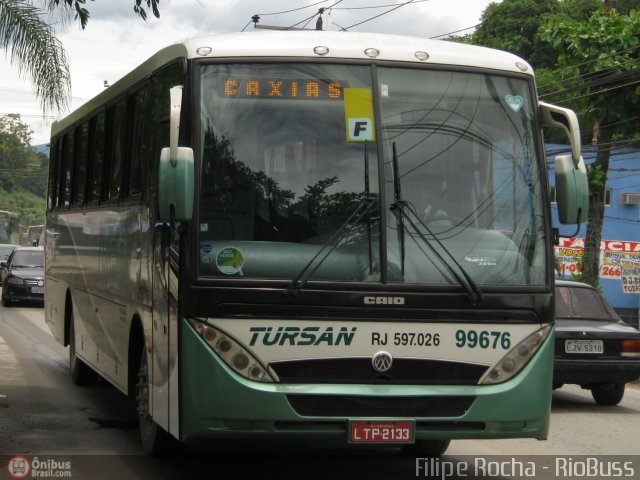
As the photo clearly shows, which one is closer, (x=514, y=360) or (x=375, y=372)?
(x=375, y=372)

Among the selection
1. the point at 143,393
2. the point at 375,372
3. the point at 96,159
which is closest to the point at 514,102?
the point at 375,372

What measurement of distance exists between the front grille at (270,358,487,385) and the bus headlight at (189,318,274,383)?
87mm

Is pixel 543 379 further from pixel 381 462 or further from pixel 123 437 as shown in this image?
pixel 123 437

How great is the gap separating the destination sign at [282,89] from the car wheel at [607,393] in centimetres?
763

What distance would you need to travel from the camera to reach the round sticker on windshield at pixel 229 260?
6848mm

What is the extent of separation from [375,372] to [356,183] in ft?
3.93

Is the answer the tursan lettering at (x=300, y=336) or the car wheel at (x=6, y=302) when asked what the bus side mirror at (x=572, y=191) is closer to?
the tursan lettering at (x=300, y=336)

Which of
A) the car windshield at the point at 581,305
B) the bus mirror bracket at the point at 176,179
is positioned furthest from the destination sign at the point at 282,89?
the car windshield at the point at 581,305

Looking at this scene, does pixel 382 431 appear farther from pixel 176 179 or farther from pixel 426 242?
pixel 176 179

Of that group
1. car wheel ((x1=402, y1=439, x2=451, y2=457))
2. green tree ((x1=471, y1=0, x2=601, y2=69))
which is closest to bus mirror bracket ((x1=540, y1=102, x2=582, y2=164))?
car wheel ((x1=402, y1=439, x2=451, y2=457))

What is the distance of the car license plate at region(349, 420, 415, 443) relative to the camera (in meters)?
6.75

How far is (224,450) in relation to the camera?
9.24 metres

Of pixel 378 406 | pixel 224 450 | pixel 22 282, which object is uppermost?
pixel 378 406

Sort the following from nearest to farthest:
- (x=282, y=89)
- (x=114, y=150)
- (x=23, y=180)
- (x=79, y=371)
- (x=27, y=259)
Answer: (x=282, y=89) < (x=114, y=150) < (x=79, y=371) < (x=27, y=259) < (x=23, y=180)
